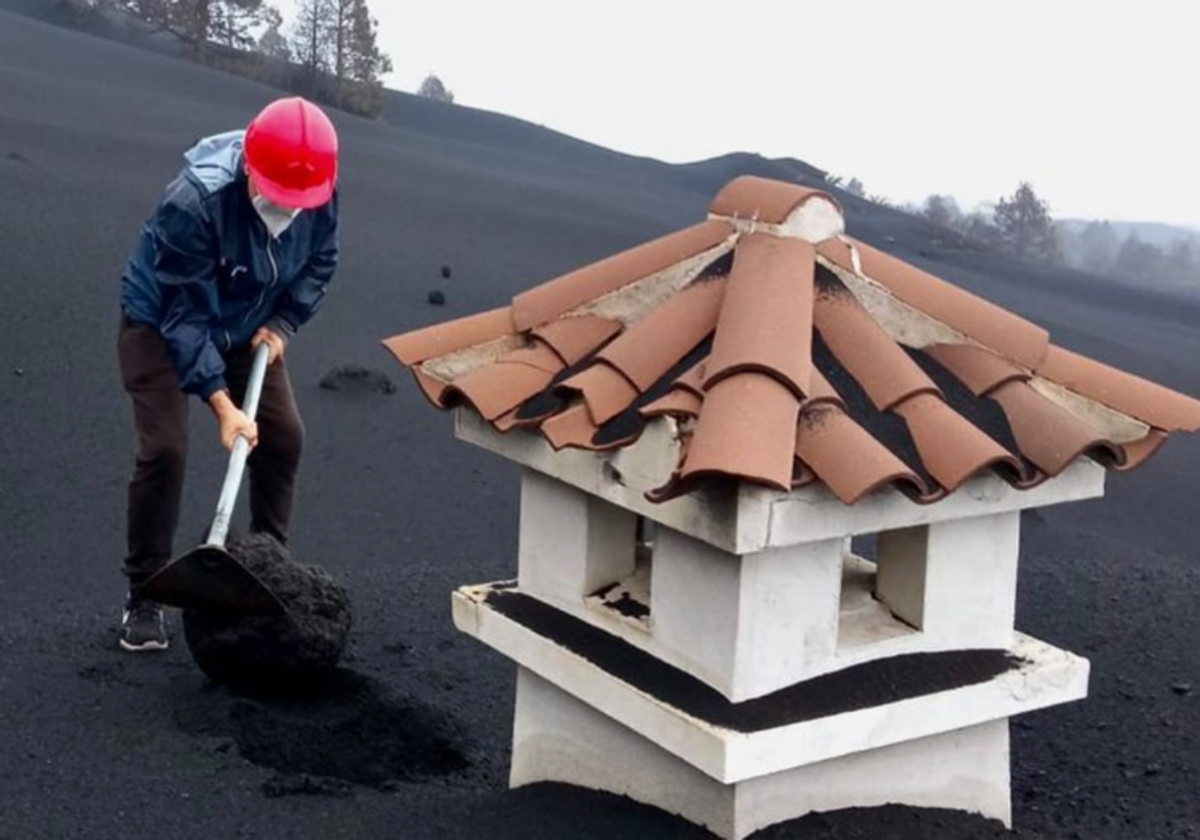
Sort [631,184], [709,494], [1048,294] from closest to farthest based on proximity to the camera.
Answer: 1. [709,494]
2. [1048,294]
3. [631,184]

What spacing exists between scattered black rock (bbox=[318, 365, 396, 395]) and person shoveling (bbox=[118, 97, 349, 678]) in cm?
310

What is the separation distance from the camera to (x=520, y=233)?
11.9 m

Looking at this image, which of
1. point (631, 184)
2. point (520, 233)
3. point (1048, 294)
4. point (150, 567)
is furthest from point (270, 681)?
point (631, 184)

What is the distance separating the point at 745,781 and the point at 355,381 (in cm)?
487

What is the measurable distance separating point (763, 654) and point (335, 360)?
5356mm

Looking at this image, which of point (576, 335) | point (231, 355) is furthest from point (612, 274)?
point (231, 355)

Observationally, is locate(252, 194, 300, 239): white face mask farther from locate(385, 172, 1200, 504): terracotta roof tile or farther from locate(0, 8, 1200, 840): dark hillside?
locate(0, 8, 1200, 840): dark hillside

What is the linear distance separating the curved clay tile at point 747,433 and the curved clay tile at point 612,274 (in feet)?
1.76

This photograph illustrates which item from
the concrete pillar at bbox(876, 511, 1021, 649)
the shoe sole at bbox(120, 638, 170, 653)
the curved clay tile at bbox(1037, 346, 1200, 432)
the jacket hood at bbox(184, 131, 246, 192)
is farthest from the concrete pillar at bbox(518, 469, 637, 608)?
the shoe sole at bbox(120, 638, 170, 653)

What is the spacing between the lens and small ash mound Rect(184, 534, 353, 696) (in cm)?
333

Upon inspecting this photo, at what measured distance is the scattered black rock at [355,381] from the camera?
701 centimetres

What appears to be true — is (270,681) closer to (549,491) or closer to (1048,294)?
(549,491)

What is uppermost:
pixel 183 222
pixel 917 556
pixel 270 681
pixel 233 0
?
pixel 233 0

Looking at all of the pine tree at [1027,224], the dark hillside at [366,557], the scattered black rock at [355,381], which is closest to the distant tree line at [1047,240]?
the pine tree at [1027,224]
